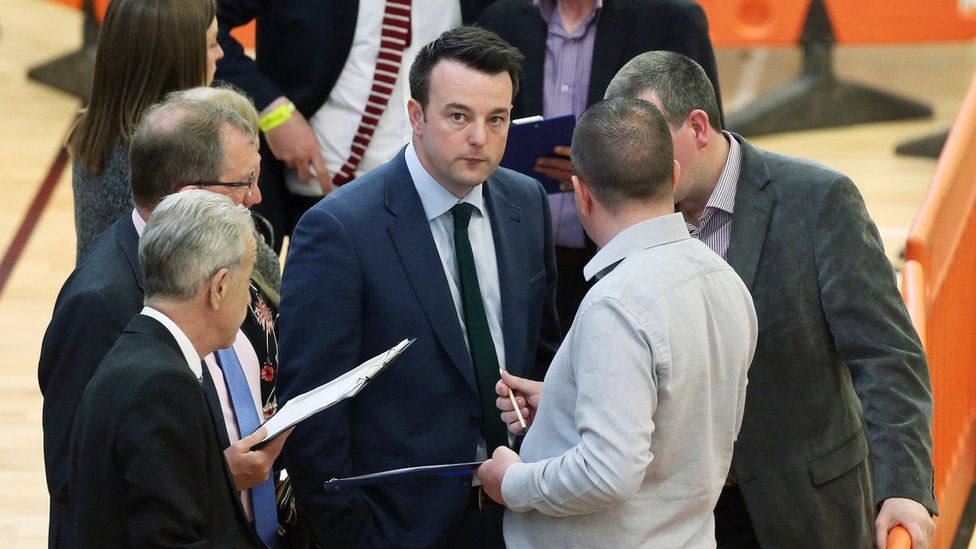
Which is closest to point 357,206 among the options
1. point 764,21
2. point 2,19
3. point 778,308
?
point 778,308

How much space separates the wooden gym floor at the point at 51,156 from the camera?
4.62 m

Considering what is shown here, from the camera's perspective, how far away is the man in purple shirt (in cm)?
378

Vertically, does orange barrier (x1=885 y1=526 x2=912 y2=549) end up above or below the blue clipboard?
below

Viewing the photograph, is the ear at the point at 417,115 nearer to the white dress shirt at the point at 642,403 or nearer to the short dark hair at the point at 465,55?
the short dark hair at the point at 465,55

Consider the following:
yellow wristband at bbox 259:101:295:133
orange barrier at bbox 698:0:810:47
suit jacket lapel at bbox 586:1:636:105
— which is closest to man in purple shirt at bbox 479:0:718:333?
suit jacket lapel at bbox 586:1:636:105

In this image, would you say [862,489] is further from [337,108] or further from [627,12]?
[337,108]

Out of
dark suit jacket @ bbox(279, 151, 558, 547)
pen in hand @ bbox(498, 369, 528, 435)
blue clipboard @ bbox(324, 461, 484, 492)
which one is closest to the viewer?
blue clipboard @ bbox(324, 461, 484, 492)

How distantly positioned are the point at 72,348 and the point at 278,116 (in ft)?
4.84

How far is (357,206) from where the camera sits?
2674mm

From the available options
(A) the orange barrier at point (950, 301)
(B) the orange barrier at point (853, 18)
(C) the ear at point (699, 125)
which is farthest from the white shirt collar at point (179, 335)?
(B) the orange barrier at point (853, 18)

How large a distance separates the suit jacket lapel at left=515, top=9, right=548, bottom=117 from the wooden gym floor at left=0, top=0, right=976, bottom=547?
186 centimetres

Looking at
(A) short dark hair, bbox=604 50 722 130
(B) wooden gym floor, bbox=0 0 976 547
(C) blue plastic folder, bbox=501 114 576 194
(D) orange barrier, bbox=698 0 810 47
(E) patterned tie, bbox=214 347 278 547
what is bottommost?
(B) wooden gym floor, bbox=0 0 976 547

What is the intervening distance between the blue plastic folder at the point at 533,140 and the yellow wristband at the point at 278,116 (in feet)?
2.25

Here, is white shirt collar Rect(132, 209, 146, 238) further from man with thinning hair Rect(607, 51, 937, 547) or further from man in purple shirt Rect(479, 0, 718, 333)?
man in purple shirt Rect(479, 0, 718, 333)
